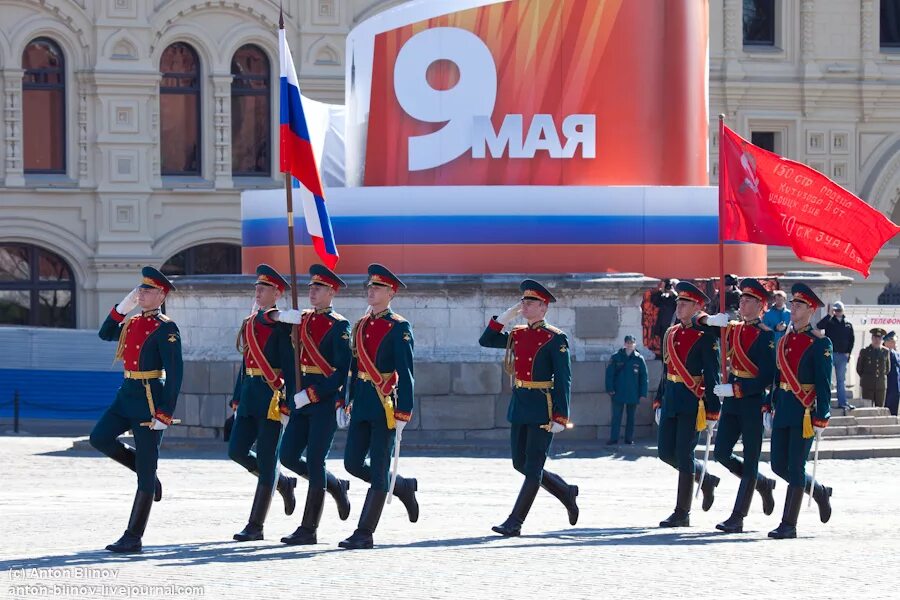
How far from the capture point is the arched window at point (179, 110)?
34.2 metres

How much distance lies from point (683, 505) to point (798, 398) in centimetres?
106

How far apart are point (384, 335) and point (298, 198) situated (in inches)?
435

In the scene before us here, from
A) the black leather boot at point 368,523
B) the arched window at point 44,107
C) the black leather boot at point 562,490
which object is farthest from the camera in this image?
the arched window at point 44,107

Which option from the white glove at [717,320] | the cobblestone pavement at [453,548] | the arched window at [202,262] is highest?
the arched window at [202,262]

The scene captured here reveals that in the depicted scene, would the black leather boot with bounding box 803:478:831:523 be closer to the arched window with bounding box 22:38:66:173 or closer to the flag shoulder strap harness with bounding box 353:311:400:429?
the flag shoulder strap harness with bounding box 353:311:400:429

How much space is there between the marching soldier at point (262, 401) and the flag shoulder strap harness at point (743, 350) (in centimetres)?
297

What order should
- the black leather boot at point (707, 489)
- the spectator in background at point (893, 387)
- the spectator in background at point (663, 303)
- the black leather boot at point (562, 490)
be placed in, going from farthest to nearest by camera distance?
the spectator in background at point (893, 387) < the spectator in background at point (663, 303) < the black leather boot at point (707, 489) < the black leather boot at point (562, 490)

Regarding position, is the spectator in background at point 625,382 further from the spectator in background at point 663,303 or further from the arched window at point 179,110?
the arched window at point 179,110

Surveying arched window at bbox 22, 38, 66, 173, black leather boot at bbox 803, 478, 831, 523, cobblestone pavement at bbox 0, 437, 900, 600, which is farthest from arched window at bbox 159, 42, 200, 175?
black leather boot at bbox 803, 478, 831, 523

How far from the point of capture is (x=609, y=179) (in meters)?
21.5

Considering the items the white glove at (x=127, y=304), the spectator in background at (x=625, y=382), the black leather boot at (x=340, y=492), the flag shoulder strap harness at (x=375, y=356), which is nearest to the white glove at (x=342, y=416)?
the flag shoulder strap harness at (x=375, y=356)

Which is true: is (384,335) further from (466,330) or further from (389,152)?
(389,152)

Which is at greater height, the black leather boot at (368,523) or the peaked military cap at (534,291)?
the peaked military cap at (534,291)

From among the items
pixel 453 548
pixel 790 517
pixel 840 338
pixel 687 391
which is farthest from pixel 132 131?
pixel 453 548
